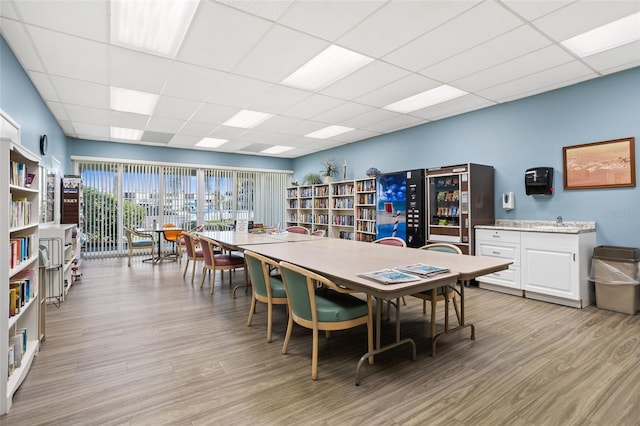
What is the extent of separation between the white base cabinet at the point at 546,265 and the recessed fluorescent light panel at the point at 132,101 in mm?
→ 5463

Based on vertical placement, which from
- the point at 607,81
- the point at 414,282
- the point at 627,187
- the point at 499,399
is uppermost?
the point at 607,81

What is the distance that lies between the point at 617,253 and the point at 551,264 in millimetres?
661

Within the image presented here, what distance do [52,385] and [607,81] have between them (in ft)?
20.8

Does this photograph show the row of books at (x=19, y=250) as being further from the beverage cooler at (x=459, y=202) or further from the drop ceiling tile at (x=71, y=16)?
the beverage cooler at (x=459, y=202)

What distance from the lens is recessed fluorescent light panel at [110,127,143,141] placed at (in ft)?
22.1

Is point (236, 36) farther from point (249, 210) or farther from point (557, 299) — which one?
point (249, 210)

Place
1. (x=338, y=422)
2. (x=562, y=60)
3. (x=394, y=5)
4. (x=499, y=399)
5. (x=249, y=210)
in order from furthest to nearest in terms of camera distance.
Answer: (x=249, y=210) < (x=562, y=60) < (x=394, y=5) < (x=499, y=399) < (x=338, y=422)

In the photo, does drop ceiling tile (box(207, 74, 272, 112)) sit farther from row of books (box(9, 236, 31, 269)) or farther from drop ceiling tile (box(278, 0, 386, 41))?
row of books (box(9, 236, 31, 269))

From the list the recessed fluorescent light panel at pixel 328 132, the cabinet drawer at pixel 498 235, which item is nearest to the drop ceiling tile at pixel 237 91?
the recessed fluorescent light panel at pixel 328 132

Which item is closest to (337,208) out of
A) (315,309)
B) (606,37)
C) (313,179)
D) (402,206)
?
(313,179)

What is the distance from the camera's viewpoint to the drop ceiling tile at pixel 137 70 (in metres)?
3.53

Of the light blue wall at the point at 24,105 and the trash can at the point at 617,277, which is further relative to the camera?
the trash can at the point at 617,277

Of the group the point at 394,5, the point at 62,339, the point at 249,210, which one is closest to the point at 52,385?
the point at 62,339

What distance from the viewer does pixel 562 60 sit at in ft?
12.0
